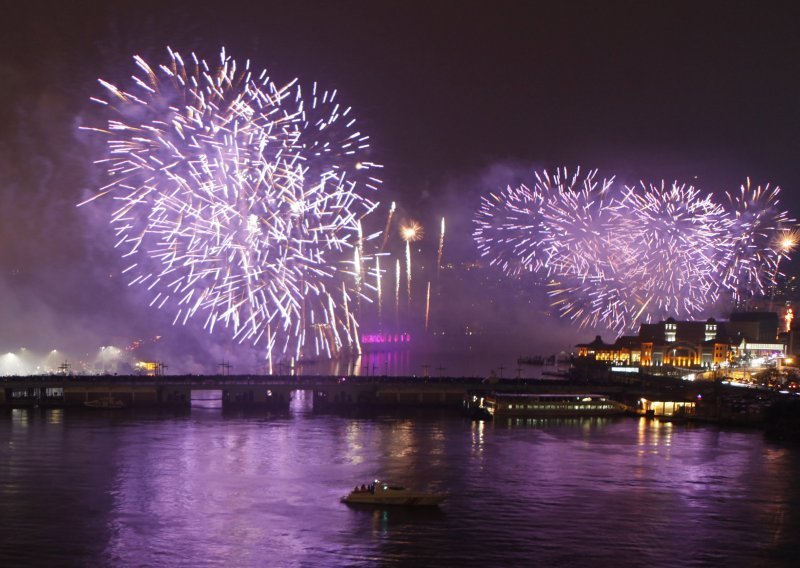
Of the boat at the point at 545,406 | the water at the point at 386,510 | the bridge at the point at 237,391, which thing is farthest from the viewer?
the bridge at the point at 237,391

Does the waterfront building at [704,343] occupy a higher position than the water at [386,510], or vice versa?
the waterfront building at [704,343]

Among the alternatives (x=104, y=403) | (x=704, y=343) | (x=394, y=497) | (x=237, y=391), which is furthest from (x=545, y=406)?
(x=704, y=343)

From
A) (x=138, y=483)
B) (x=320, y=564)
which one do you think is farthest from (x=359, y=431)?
(x=320, y=564)

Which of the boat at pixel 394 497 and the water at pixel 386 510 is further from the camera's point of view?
the boat at pixel 394 497

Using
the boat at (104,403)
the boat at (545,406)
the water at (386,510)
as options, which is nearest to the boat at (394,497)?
the water at (386,510)

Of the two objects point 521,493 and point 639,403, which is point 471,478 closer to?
point 521,493

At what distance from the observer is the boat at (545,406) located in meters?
52.4

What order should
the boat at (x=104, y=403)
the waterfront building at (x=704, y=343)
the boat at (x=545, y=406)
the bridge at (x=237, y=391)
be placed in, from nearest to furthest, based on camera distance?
1. the boat at (x=545, y=406)
2. the boat at (x=104, y=403)
3. the bridge at (x=237, y=391)
4. the waterfront building at (x=704, y=343)

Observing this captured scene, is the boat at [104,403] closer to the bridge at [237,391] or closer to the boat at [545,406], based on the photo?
the bridge at [237,391]

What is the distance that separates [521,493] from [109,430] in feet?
69.9

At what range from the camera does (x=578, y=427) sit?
47.9 metres

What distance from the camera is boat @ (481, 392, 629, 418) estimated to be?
172 ft

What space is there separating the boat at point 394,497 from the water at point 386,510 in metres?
0.47

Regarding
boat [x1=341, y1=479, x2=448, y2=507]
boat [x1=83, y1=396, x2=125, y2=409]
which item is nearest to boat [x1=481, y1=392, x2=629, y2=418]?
Result: boat [x1=83, y1=396, x2=125, y2=409]
